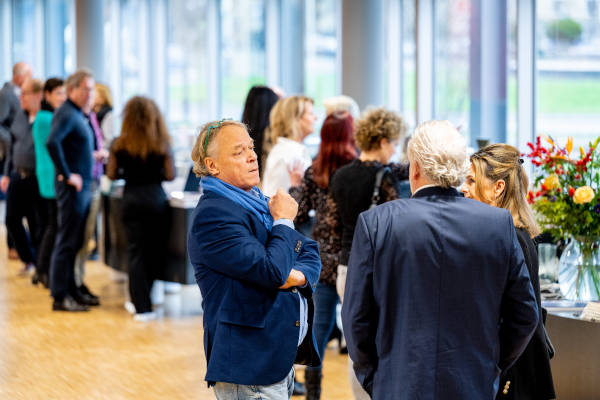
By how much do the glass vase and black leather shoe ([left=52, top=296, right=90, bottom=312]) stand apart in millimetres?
3975

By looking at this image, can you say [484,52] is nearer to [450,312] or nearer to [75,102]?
[75,102]

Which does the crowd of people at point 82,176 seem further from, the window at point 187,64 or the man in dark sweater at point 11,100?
the window at point 187,64

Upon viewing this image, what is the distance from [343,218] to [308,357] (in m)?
1.30

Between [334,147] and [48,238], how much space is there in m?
3.60

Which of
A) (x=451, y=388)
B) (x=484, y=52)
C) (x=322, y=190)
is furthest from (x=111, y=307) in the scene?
(x=451, y=388)

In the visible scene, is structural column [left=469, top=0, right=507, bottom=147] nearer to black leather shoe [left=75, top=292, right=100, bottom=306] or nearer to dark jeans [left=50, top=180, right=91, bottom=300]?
dark jeans [left=50, top=180, right=91, bottom=300]

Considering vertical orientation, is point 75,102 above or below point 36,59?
below

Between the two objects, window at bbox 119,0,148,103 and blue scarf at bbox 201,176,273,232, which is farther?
window at bbox 119,0,148,103

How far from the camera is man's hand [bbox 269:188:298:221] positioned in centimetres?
253

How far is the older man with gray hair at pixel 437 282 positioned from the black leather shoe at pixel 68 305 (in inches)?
178

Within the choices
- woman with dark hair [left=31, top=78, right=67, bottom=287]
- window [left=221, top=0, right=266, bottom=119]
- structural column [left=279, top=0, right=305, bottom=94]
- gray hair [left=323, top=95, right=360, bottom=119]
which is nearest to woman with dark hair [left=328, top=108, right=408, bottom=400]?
gray hair [left=323, top=95, right=360, bottom=119]

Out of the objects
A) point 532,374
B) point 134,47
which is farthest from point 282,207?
point 134,47

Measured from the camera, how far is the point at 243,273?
7.80ft

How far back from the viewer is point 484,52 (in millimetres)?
7023
